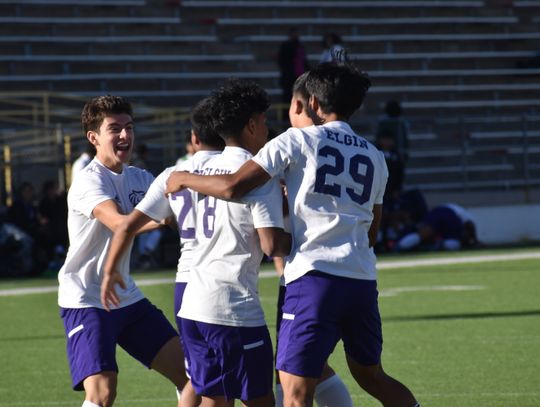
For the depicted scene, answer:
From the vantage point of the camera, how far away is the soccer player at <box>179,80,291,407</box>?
509 centimetres

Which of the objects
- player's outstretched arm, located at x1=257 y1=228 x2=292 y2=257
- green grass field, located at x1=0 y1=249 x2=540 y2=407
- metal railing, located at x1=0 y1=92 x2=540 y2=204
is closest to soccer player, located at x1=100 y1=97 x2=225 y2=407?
player's outstretched arm, located at x1=257 y1=228 x2=292 y2=257

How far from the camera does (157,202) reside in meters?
5.29

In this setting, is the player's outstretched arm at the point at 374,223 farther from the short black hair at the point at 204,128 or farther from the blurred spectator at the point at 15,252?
the blurred spectator at the point at 15,252

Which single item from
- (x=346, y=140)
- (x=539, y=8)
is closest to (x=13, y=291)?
(x=346, y=140)

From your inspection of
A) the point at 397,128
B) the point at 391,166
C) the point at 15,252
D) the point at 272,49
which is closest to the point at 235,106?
the point at 15,252

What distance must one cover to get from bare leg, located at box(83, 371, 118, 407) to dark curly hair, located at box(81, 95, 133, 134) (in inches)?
45.7

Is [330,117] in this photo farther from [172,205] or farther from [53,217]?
[53,217]

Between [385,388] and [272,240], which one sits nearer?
[272,240]

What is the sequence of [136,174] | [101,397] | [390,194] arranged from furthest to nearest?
[390,194], [136,174], [101,397]

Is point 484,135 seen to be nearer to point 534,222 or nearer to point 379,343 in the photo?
point 534,222

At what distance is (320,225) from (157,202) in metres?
0.71

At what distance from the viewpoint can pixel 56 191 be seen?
58.6ft

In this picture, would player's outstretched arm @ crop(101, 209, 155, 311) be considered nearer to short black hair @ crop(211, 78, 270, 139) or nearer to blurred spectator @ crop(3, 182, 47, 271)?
short black hair @ crop(211, 78, 270, 139)

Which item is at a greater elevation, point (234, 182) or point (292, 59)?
point (234, 182)
